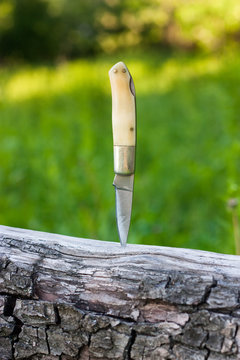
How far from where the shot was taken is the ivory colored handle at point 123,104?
3.88 feet

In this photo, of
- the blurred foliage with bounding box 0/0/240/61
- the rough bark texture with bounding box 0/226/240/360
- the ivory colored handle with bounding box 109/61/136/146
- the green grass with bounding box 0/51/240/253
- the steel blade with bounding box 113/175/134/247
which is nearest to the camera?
the rough bark texture with bounding box 0/226/240/360

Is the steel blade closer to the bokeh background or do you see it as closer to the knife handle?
the knife handle

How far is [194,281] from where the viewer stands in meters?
1.06

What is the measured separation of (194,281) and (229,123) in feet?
8.89

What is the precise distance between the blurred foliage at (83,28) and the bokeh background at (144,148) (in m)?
4.02

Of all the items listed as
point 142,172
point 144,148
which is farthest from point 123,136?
point 144,148

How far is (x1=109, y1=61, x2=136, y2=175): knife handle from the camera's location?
1186mm

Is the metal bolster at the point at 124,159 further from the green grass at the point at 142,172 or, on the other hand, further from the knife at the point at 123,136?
the green grass at the point at 142,172

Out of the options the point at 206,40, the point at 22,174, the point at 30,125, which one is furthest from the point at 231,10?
the point at 22,174

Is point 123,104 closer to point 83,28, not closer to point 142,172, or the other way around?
point 142,172

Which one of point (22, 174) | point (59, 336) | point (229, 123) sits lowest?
point (59, 336)

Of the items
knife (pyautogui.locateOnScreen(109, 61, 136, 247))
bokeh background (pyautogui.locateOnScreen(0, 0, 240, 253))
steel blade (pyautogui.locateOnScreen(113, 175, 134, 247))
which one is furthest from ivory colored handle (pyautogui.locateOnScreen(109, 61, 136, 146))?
bokeh background (pyautogui.locateOnScreen(0, 0, 240, 253))

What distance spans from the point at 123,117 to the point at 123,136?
0.17 feet

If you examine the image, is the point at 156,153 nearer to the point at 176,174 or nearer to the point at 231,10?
the point at 176,174
